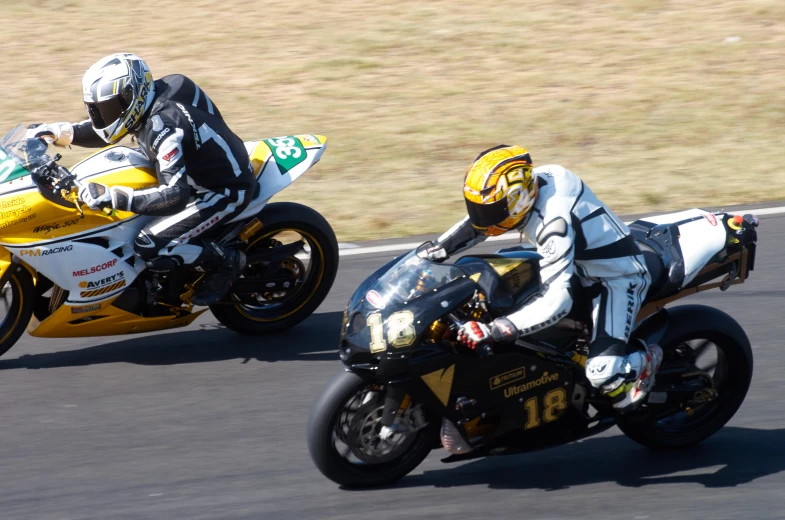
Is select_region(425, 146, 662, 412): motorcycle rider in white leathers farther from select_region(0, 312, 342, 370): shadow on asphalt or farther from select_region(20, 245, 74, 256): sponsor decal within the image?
select_region(20, 245, 74, 256): sponsor decal

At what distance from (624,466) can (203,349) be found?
2740 millimetres

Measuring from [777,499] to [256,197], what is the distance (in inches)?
131

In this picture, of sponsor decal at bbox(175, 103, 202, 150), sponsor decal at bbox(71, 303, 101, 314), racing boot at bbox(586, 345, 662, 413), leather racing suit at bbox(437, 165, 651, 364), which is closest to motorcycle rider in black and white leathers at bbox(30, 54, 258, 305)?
sponsor decal at bbox(175, 103, 202, 150)

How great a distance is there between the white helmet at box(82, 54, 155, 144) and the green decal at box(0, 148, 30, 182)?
47 cm

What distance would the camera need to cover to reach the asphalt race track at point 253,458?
4.55 metres

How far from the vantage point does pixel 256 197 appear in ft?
20.9

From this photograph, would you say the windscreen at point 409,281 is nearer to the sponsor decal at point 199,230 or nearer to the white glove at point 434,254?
the white glove at point 434,254

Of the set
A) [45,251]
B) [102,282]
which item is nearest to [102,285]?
[102,282]

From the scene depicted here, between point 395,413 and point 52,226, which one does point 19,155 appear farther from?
point 395,413

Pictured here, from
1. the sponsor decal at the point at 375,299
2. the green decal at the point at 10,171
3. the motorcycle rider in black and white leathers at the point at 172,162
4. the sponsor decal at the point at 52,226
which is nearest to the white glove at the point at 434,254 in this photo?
the sponsor decal at the point at 375,299

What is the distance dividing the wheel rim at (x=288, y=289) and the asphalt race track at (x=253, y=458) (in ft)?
0.84

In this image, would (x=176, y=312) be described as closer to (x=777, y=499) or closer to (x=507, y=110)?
(x=777, y=499)

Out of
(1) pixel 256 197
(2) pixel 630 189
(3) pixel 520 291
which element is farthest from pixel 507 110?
(3) pixel 520 291

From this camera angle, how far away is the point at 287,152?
6.66 metres
